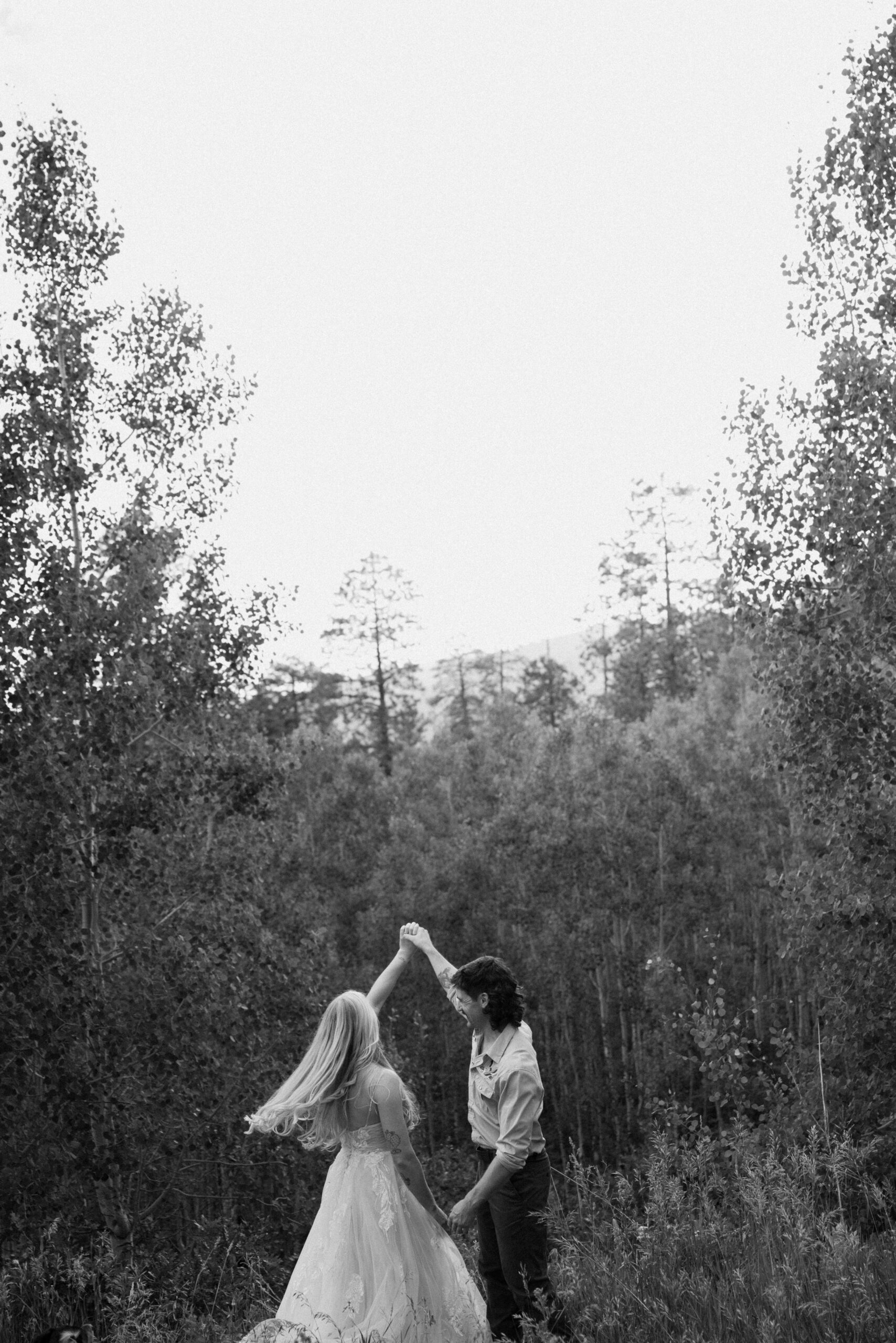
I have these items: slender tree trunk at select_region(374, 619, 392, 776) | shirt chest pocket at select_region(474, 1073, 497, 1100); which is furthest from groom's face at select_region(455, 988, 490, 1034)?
slender tree trunk at select_region(374, 619, 392, 776)

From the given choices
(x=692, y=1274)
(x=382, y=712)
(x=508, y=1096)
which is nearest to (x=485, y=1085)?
(x=508, y=1096)

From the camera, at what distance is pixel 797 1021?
30.4 metres

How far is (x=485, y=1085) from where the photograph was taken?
4.73m

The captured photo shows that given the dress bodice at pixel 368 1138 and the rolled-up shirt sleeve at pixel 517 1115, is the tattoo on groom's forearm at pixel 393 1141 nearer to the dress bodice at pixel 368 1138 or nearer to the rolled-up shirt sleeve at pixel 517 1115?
the dress bodice at pixel 368 1138

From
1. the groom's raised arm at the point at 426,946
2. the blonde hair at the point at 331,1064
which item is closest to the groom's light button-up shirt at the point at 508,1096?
the groom's raised arm at the point at 426,946

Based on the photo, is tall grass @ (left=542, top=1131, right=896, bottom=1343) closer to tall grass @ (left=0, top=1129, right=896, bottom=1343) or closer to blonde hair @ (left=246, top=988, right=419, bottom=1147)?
tall grass @ (left=0, top=1129, right=896, bottom=1343)

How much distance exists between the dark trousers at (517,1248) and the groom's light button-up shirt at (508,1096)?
0.31 ft

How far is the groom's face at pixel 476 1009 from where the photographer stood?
462 centimetres

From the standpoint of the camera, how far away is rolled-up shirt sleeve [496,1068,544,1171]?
4.38 meters

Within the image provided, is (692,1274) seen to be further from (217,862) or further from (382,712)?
(382,712)

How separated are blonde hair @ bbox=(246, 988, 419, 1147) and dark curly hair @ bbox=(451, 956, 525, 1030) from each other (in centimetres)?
38

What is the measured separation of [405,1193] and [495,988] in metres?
0.86

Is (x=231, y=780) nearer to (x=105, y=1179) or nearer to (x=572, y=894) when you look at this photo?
(x=105, y=1179)

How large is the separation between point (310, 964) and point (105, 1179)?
530cm
